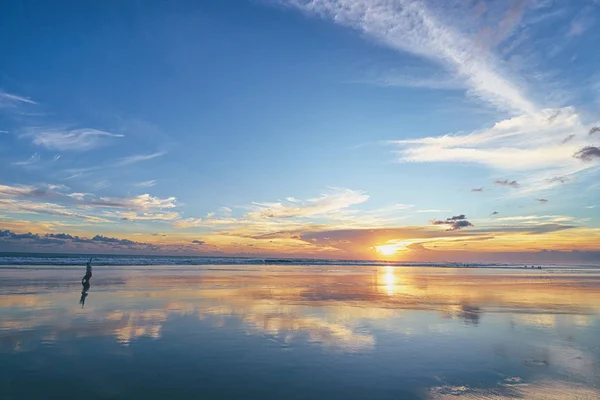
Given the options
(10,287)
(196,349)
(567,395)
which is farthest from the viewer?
(10,287)

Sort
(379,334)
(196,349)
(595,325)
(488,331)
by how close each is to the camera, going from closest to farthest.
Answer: (196,349) < (379,334) < (488,331) < (595,325)

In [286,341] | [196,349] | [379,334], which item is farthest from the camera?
[379,334]

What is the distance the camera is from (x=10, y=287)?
2859 centimetres

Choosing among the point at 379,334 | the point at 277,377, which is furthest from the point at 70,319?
the point at 379,334

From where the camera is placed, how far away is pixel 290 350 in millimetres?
12711

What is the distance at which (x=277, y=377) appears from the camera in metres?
9.96

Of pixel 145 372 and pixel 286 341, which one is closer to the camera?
pixel 145 372

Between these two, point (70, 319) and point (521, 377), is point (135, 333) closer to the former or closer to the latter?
point (70, 319)

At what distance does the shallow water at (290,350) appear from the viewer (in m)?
9.28

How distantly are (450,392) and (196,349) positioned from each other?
770 cm

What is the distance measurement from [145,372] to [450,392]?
7.72 m

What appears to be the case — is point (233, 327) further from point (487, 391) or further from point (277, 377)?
point (487, 391)

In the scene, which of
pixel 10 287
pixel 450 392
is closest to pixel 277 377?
pixel 450 392

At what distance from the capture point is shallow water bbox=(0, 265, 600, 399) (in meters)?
9.28
